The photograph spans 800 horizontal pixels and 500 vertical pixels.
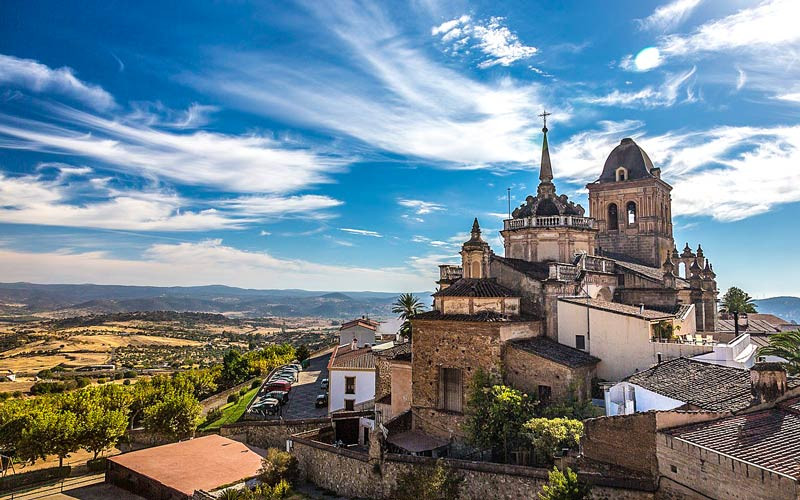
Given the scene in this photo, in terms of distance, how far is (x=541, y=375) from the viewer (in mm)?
24609

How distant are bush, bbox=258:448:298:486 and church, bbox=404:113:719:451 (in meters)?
6.05

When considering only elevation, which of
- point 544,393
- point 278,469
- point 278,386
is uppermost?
point 544,393

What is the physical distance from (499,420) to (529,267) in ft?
37.7

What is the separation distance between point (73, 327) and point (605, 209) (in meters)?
152

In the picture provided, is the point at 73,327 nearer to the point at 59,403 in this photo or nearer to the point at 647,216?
the point at 59,403

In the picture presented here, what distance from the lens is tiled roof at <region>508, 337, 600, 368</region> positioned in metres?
24.5

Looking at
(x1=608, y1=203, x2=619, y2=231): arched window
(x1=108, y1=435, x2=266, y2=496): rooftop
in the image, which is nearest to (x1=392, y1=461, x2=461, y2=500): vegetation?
(x1=108, y1=435, x2=266, y2=496): rooftop

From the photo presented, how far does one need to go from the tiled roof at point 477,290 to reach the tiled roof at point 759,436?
1248 cm

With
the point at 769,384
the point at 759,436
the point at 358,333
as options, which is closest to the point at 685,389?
the point at 769,384

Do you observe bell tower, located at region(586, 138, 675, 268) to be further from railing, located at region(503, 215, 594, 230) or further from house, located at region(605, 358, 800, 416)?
house, located at region(605, 358, 800, 416)

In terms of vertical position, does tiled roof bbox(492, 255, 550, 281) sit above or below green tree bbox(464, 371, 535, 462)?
above

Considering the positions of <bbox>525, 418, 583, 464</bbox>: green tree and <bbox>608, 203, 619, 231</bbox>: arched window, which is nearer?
<bbox>525, 418, 583, 464</bbox>: green tree

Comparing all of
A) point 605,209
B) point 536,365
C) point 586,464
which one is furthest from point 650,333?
point 605,209

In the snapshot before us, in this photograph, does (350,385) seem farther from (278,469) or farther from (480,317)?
(480,317)
